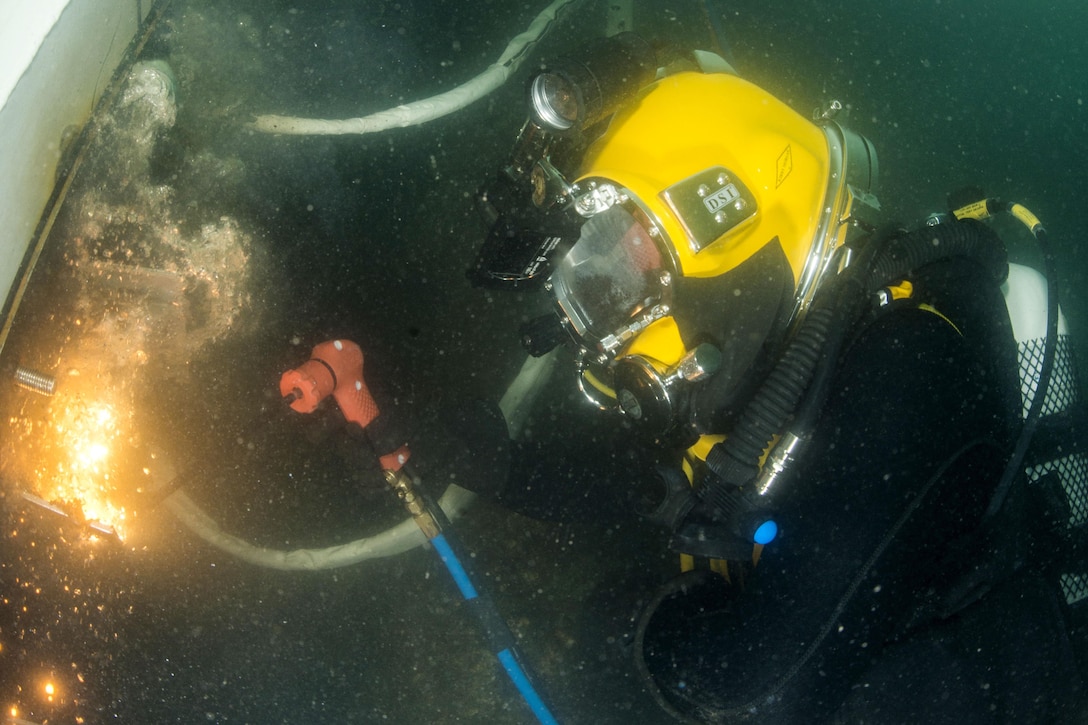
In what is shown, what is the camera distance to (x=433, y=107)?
269cm

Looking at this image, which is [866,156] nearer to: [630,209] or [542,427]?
[630,209]

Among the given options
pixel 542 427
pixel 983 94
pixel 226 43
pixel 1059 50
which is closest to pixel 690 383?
pixel 542 427

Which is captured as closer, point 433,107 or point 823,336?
point 823,336

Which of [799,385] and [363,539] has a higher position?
[799,385]

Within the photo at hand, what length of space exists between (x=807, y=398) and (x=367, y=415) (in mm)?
1458

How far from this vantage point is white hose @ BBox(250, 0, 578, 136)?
2.38m

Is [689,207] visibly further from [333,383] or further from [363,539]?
[363,539]

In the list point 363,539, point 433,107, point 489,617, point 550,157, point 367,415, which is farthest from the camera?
point 363,539

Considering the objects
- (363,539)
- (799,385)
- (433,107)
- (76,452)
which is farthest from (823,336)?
(76,452)

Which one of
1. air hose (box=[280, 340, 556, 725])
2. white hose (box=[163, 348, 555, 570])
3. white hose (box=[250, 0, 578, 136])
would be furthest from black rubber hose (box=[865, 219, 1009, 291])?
white hose (box=[250, 0, 578, 136])

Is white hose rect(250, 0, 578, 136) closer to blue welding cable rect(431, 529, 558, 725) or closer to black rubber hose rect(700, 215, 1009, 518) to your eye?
blue welding cable rect(431, 529, 558, 725)

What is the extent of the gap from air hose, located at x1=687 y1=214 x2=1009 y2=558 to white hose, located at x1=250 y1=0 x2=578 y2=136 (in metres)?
1.98

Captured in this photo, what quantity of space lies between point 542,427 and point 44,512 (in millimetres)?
2148

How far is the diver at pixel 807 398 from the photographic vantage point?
147cm
